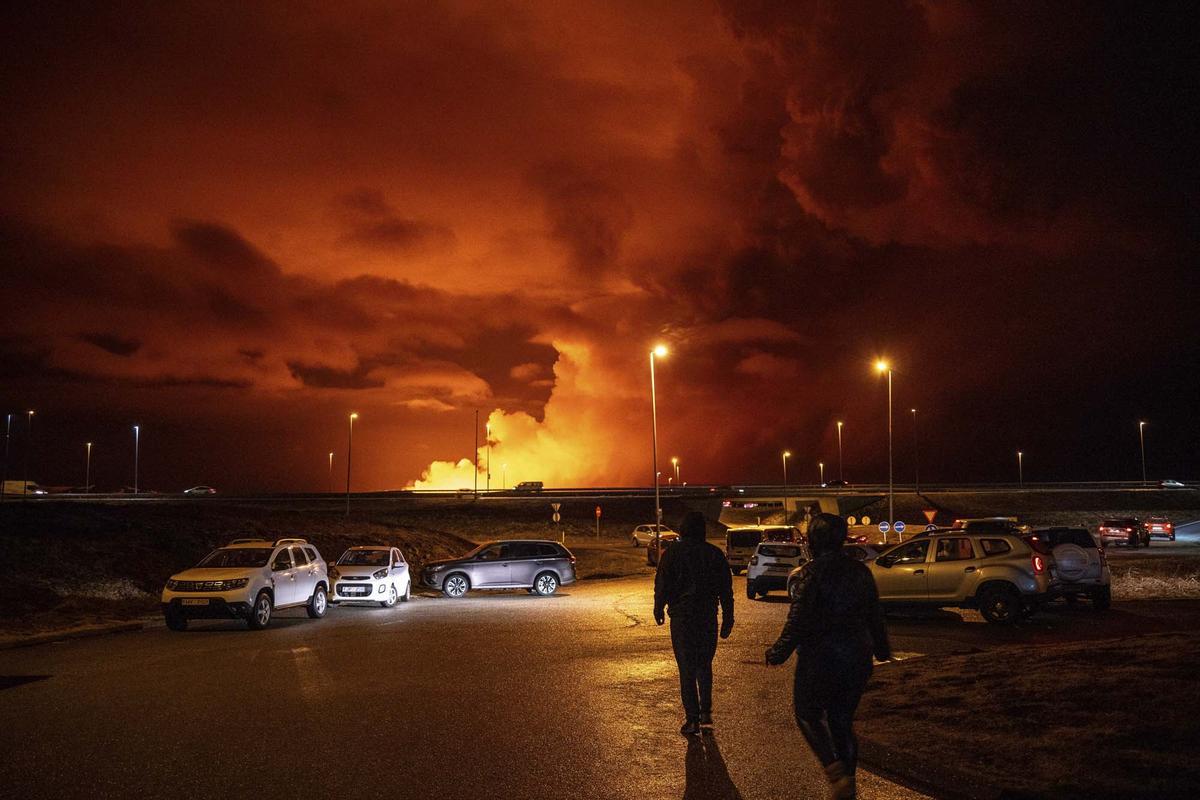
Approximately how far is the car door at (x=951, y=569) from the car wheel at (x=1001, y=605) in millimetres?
346

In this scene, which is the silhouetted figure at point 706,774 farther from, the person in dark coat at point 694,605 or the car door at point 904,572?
the car door at point 904,572

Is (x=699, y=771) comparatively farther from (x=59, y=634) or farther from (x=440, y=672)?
(x=59, y=634)

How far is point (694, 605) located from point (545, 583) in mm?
19840

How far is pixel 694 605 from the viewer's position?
8.37 meters

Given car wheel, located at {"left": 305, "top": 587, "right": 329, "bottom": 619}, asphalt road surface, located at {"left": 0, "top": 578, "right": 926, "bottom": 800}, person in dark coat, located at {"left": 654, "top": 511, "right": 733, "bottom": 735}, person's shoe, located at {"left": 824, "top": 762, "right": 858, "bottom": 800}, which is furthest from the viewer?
car wheel, located at {"left": 305, "top": 587, "right": 329, "bottom": 619}

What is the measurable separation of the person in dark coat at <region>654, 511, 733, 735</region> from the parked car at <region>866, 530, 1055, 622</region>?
10.4m

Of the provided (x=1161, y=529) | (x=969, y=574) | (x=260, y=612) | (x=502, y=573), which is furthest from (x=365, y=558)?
(x=1161, y=529)

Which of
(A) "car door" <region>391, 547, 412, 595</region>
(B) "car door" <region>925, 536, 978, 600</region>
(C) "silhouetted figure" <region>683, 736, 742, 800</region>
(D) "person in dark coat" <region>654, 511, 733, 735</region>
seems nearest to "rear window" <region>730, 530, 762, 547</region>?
(A) "car door" <region>391, 547, 412, 595</region>

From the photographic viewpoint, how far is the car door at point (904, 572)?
18.3 meters

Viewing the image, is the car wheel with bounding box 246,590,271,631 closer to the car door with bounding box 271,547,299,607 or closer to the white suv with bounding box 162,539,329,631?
the white suv with bounding box 162,539,329,631

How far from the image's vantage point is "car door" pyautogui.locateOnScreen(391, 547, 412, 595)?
80.9 feet

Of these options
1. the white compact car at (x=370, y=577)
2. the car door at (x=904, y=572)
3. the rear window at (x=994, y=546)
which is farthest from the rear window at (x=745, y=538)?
the rear window at (x=994, y=546)

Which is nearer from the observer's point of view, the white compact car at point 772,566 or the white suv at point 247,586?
the white suv at point 247,586

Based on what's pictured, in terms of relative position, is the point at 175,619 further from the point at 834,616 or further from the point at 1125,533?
the point at 1125,533
